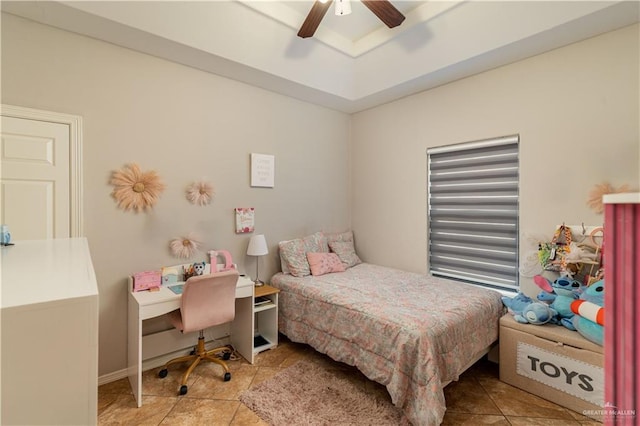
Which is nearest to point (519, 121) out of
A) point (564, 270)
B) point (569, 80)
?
point (569, 80)

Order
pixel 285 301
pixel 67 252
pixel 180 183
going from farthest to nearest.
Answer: pixel 285 301 → pixel 180 183 → pixel 67 252

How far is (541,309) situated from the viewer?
225cm

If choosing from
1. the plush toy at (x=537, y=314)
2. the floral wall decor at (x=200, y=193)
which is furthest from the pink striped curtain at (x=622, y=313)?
the floral wall decor at (x=200, y=193)

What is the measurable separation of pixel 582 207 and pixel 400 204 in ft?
5.47

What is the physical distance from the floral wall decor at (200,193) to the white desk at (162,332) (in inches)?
32.2

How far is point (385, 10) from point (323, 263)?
7.80ft

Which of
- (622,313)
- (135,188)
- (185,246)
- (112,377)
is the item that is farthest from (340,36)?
(112,377)

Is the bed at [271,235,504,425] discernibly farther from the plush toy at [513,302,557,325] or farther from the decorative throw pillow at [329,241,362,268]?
Answer: the decorative throw pillow at [329,241,362,268]

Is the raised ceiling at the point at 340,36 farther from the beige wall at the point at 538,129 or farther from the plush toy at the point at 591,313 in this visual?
Result: the plush toy at the point at 591,313

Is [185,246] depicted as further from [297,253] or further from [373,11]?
[373,11]

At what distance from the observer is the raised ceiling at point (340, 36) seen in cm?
212

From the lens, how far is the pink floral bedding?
1.85 metres

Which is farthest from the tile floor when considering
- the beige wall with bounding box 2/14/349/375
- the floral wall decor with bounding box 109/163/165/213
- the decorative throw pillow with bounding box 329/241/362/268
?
the floral wall decor with bounding box 109/163/165/213

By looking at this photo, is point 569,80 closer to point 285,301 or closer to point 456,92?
point 456,92
